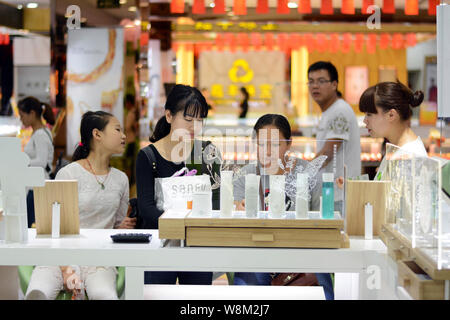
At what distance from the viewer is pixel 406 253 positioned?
6.89ft

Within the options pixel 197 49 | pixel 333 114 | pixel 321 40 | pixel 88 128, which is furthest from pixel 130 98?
pixel 197 49

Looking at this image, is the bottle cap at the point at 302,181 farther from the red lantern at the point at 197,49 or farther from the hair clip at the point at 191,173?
the red lantern at the point at 197,49

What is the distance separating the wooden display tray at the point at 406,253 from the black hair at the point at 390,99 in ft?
2.96

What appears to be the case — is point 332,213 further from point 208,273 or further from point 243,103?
point 243,103

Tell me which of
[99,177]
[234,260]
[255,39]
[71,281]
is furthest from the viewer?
[255,39]

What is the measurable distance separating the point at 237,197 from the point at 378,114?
113 cm

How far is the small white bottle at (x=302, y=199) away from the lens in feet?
7.88

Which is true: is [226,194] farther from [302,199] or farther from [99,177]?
[99,177]

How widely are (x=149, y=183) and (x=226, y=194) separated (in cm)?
56

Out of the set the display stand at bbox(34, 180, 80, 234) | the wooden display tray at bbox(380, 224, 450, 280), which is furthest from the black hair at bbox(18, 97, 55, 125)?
the wooden display tray at bbox(380, 224, 450, 280)

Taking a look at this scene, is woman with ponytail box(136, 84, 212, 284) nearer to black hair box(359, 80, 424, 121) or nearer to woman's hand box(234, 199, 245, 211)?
woman's hand box(234, 199, 245, 211)

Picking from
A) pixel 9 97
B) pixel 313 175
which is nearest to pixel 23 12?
pixel 9 97

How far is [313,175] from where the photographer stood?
2496 mm

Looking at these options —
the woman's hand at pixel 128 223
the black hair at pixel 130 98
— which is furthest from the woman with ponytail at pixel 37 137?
the woman's hand at pixel 128 223
